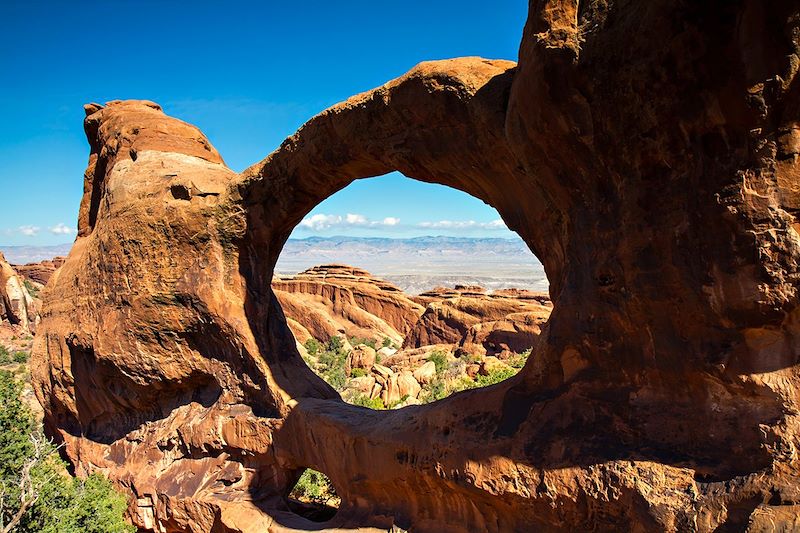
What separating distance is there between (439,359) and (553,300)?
2051cm

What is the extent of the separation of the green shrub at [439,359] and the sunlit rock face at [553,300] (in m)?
15.5

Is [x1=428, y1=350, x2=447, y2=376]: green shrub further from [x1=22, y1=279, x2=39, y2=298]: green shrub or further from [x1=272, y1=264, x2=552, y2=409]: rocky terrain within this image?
[x1=22, y1=279, x2=39, y2=298]: green shrub

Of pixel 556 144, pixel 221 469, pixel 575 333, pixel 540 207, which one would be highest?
pixel 556 144

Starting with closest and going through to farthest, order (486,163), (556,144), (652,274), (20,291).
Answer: (652,274)
(556,144)
(486,163)
(20,291)

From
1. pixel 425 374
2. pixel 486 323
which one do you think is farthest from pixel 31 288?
pixel 425 374

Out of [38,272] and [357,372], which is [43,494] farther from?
[38,272]

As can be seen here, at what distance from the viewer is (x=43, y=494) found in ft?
23.8

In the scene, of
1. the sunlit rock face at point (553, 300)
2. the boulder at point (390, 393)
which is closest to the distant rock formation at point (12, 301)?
the boulder at point (390, 393)

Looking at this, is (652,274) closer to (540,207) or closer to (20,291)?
(540,207)

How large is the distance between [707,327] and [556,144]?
1.91m

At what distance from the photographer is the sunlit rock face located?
3422 millimetres

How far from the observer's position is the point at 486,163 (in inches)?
228

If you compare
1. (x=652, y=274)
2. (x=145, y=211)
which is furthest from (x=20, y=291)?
(x=652, y=274)

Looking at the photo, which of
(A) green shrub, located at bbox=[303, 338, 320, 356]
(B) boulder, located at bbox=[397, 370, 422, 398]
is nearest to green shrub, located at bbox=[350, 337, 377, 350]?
(A) green shrub, located at bbox=[303, 338, 320, 356]
